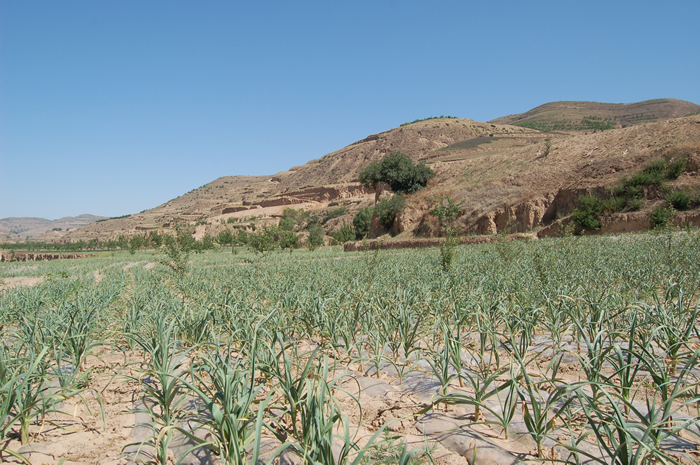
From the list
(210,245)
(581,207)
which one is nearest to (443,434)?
(581,207)

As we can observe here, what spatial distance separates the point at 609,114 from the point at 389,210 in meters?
80.7

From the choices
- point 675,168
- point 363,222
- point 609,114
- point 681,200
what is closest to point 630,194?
A: point 675,168

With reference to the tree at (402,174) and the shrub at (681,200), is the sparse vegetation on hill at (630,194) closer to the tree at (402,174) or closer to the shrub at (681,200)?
the shrub at (681,200)

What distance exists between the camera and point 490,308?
4.40 m

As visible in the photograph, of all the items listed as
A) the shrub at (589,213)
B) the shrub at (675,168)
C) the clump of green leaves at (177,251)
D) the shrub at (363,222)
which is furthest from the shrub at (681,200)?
the shrub at (363,222)

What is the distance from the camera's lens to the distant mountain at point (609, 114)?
80812 millimetres

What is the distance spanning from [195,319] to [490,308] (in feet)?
10.7

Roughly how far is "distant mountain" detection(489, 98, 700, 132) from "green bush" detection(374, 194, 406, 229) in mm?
55404

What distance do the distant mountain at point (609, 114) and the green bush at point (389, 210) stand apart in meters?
55.4

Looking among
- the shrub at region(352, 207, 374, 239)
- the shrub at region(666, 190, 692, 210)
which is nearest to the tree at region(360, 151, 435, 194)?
the shrub at region(352, 207, 374, 239)

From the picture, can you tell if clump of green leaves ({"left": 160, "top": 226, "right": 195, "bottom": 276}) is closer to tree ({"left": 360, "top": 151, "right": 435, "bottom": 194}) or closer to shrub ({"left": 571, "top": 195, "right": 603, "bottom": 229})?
shrub ({"left": 571, "top": 195, "right": 603, "bottom": 229})

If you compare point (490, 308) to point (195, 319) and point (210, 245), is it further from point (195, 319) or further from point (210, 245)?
point (210, 245)

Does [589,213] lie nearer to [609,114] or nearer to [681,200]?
[681,200]

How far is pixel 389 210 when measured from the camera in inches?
1428
